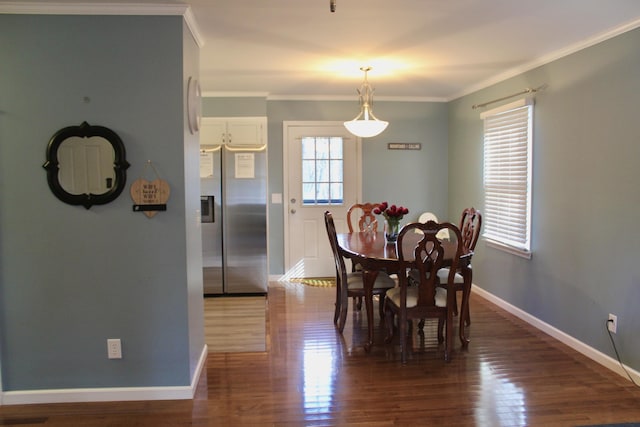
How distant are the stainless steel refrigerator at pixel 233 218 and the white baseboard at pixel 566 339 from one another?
2472 millimetres

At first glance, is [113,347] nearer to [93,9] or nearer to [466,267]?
[93,9]

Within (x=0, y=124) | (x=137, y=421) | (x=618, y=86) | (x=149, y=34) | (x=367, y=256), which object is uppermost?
(x=149, y=34)

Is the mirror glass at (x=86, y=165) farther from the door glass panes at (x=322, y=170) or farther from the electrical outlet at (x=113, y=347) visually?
the door glass panes at (x=322, y=170)

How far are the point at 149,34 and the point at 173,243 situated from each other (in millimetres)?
1178

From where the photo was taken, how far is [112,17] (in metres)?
2.49

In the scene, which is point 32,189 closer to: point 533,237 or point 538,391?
point 538,391

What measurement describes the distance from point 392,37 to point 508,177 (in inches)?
74.4

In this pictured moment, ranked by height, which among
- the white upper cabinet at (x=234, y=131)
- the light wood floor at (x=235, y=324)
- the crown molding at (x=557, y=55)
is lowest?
the light wood floor at (x=235, y=324)

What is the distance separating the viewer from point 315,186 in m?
5.57

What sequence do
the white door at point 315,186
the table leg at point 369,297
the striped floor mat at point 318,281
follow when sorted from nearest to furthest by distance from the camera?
the table leg at point 369,297
the striped floor mat at point 318,281
the white door at point 315,186

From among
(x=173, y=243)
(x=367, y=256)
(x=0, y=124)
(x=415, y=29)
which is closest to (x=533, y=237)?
(x=367, y=256)

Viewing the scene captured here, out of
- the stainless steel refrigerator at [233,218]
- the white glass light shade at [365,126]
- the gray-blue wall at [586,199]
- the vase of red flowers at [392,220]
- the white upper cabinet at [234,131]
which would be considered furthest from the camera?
the white upper cabinet at [234,131]

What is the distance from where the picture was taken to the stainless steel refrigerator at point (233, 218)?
193 inches

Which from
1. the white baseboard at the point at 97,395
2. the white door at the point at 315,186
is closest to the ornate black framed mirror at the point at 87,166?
the white baseboard at the point at 97,395
